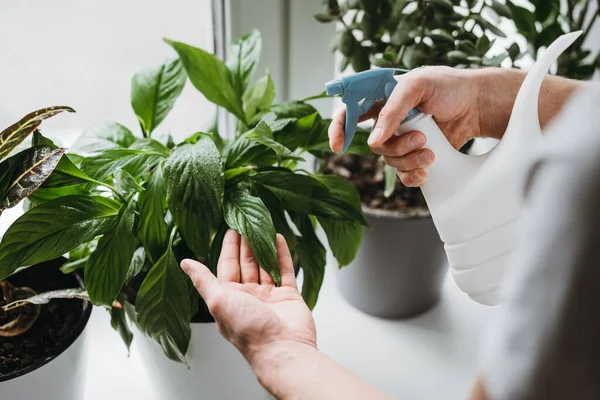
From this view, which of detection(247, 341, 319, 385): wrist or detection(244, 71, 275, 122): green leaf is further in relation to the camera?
detection(244, 71, 275, 122): green leaf

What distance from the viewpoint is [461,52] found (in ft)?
2.73

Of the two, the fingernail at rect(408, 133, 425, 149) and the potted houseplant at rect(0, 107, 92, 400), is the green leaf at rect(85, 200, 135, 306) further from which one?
the fingernail at rect(408, 133, 425, 149)

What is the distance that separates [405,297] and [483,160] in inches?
17.0

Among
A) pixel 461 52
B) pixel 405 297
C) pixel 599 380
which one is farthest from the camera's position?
pixel 405 297

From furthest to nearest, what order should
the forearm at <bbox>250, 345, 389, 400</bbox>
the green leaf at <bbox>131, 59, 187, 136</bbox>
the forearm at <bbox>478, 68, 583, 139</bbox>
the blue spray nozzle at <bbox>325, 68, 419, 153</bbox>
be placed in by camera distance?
the green leaf at <bbox>131, 59, 187, 136</bbox>, the forearm at <bbox>478, 68, 583, 139</bbox>, the blue spray nozzle at <bbox>325, 68, 419, 153</bbox>, the forearm at <bbox>250, 345, 389, 400</bbox>

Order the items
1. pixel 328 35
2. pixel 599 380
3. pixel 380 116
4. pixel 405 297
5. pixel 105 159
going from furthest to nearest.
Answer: pixel 328 35 → pixel 405 297 → pixel 105 159 → pixel 380 116 → pixel 599 380

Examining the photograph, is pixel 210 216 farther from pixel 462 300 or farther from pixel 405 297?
pixel 462 300

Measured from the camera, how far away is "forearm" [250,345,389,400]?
456mm

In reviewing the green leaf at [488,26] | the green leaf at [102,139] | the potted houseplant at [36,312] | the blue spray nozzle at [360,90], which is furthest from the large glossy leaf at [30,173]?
the green leaf at [488,26]

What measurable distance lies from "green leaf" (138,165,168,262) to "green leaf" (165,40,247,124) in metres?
0.17

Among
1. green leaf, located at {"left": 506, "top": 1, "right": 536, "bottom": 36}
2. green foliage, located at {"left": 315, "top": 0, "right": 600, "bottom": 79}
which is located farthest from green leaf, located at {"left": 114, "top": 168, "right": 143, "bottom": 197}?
green leaf, located at {"left": 506, "top": 1, "right": 536, "bottom": 36}

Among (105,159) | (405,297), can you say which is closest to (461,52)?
(405,297)

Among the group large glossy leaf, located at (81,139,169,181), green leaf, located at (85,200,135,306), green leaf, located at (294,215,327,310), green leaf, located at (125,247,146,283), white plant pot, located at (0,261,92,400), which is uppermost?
large glossy leaf, located at (81,139,169,181)

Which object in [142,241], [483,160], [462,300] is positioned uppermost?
[483,160]
